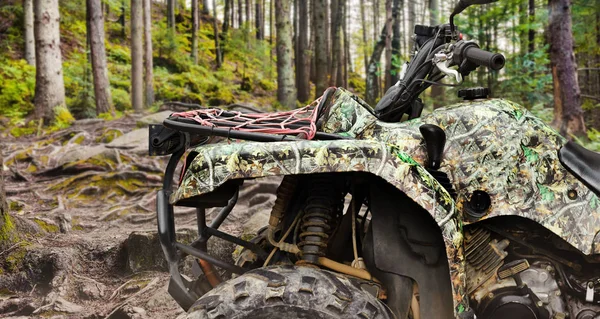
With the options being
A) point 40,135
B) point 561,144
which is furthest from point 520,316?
point 40,135

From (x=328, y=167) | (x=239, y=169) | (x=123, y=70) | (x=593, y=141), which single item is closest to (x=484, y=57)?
(x=328, y=167)

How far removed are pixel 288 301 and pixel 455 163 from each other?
3.82ft

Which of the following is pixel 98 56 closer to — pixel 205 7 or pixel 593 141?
pixel 593 141

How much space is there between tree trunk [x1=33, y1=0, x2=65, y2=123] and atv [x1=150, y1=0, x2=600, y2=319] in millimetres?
11397

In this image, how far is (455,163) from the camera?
8.95 feet

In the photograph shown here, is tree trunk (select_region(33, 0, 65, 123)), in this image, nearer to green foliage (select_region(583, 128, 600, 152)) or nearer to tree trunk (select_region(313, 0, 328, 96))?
tree trunk (select_region(313, 0, 328, 96))

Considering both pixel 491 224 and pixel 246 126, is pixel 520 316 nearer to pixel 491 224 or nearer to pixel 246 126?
pixel 491 224

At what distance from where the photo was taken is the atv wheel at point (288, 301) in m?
2.14

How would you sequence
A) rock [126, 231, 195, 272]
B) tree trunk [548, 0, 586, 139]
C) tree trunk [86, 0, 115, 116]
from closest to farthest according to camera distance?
rock [126, 231, 195, 272]
tree trunk [548, 0, 586, 139]
tree trunk [86, 0, 115, 116]

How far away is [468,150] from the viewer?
2.72 m

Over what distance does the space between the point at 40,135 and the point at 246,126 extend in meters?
10.6

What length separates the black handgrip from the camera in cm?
261

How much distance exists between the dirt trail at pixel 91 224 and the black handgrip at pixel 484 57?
3.30m

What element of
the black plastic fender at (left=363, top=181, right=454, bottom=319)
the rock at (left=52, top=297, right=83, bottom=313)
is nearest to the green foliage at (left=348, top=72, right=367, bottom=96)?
the rock at (left=52, top=297, right=83, bottom=313)
